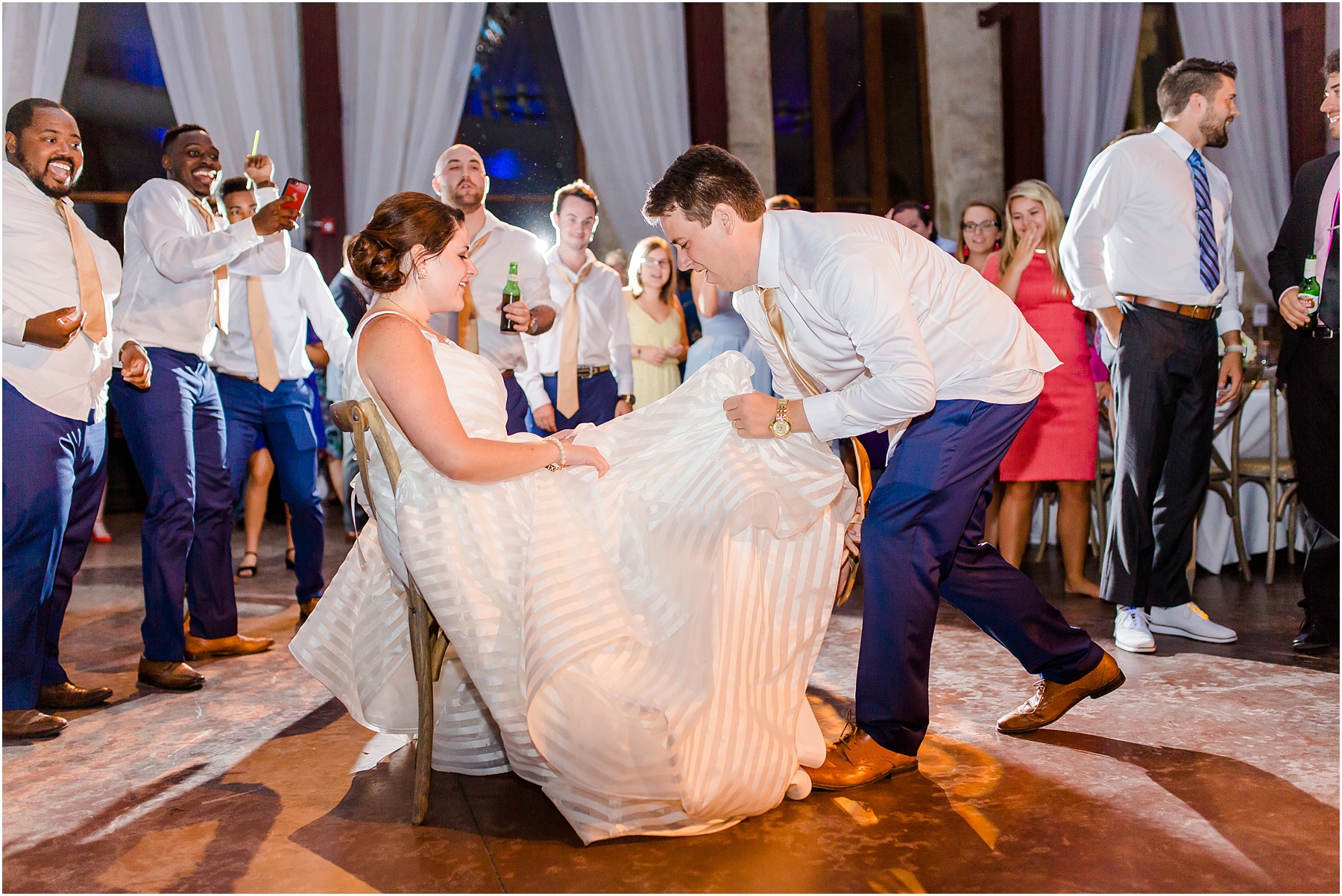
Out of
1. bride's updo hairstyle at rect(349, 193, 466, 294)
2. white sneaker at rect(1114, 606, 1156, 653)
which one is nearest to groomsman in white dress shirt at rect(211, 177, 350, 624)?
bride's updo hairstyle at rect(349, 193, 466, 294)

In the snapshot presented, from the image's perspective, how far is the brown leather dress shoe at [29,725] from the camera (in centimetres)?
268

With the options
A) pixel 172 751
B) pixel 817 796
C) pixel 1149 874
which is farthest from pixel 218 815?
pixel 1149 874

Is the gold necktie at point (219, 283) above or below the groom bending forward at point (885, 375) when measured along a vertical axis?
above

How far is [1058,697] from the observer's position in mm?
2494

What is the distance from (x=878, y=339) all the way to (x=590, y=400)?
113 inches

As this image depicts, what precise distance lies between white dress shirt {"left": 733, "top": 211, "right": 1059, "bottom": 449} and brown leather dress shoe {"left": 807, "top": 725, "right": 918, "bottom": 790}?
667mm

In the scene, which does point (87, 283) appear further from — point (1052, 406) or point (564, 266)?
point (1052, 406)

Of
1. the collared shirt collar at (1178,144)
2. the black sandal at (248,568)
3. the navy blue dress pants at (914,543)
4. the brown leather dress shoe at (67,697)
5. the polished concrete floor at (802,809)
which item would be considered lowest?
the polished concrete floor at (802,809)

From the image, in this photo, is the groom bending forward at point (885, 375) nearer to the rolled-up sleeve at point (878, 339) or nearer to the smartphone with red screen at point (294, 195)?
the rolled-up sleeve at point (878, 339)

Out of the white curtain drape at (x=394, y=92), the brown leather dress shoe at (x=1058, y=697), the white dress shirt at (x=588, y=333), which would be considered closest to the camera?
the brown leather dress shoe at (x=1058, y=697)

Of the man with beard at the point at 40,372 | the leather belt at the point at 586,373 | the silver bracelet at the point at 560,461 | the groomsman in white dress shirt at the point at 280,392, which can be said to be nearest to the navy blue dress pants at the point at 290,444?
the groomsman in white dress shirt at the point at 280,392

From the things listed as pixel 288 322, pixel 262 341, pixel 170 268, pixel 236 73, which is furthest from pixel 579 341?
pixel 236 73

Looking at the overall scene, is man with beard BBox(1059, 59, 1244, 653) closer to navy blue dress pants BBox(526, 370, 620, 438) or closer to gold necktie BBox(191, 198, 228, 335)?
navy blue dress pants BBox(526, 370, 620, 438)

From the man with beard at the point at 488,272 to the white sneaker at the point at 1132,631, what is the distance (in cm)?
232
